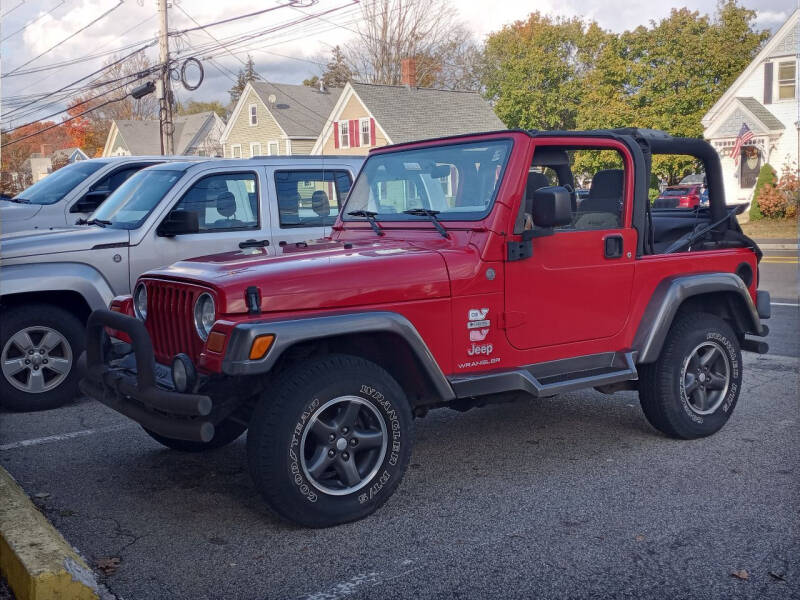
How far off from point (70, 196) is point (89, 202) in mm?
272

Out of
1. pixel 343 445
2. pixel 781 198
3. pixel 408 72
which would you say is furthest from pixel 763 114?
pixel 343 445

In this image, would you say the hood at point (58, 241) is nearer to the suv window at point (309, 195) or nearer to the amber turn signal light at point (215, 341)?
the suv window at point (309, 195)

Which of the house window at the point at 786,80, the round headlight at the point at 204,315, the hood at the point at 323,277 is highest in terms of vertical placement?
the house window at the point at 786,80

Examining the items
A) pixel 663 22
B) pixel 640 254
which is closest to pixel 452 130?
pixel 663 22

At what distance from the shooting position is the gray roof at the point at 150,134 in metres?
60.4

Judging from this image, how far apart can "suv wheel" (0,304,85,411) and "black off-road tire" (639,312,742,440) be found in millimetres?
4510

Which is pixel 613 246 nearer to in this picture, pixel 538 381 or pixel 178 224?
pixel 538 381

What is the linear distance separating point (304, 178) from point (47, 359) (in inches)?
111

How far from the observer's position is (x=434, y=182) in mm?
5320

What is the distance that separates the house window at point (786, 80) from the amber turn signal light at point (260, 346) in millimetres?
37310

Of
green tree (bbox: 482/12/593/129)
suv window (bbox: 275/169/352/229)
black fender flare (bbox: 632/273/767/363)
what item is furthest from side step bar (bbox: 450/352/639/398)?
green tree (bbox: 482/12/593/129)

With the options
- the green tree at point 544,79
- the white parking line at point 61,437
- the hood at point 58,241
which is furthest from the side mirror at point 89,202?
the green tree at point 544,79

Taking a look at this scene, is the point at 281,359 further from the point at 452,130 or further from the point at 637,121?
the point at 637,121

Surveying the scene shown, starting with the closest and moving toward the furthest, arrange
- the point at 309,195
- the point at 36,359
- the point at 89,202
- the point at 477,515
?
the point at 477,515 < the point at 36,359 < the point at 309,195 < the point at 89,202
